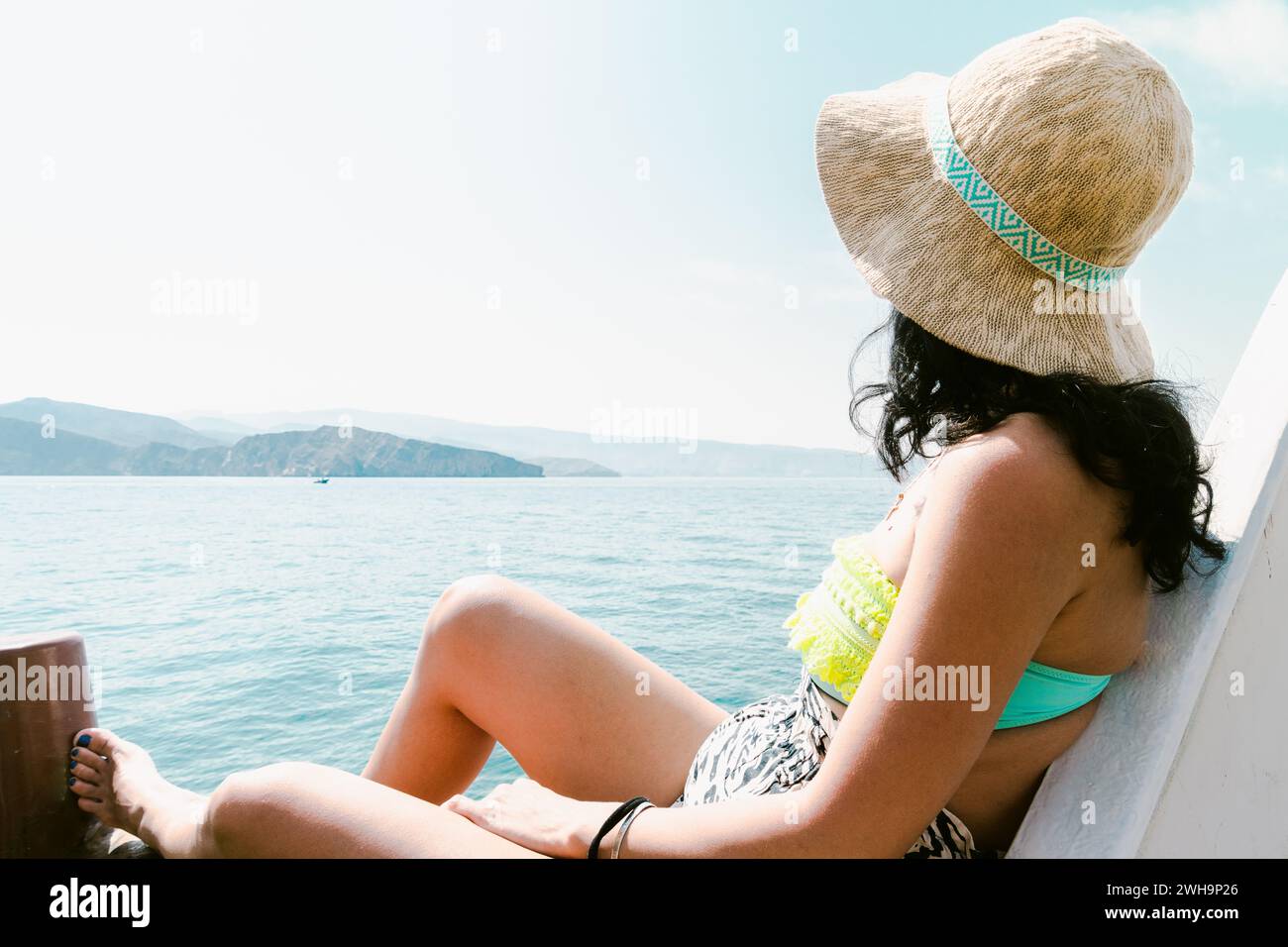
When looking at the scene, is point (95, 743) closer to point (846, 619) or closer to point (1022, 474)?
point (846, 619)

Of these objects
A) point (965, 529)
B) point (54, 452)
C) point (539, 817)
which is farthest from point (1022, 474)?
point (54, 452)

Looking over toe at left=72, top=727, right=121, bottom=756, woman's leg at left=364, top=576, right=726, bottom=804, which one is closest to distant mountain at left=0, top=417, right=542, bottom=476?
toe at left=72, top=727, right=121, bottom=756

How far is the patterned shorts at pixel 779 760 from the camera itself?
103 cm

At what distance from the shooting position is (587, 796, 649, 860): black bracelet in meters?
0.98

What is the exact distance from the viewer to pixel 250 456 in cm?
4378

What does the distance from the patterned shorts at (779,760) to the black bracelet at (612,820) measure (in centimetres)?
10

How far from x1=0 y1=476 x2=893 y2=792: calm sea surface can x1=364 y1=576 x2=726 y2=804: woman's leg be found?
2.36 meters

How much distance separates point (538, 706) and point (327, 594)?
1239 centimetres

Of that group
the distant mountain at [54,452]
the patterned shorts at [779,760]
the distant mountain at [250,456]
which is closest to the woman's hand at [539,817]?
the patterned shorts at [779,760]

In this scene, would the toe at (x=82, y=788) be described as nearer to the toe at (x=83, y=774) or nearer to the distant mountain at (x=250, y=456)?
the toe at (x=83, y=774)

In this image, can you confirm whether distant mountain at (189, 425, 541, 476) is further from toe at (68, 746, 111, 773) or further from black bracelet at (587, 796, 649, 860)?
black bracelet at (587, 796, 649, 860)

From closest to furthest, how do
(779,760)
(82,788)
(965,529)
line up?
(965,529), (779,760), (82,788)

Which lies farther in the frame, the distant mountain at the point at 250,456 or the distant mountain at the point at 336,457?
the distant mountain at the point at 336,457

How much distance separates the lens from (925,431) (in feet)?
3.64
